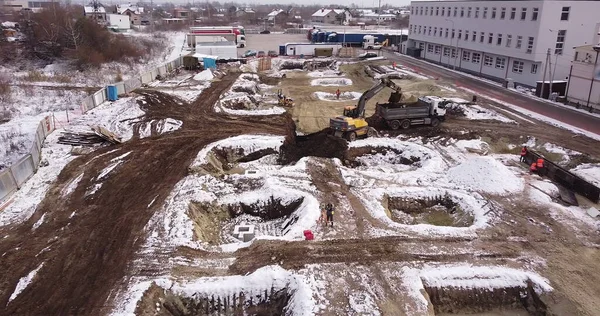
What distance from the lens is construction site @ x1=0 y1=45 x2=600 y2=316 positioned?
520 inches

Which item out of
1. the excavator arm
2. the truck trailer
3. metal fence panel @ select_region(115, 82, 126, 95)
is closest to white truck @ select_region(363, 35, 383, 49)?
the truck trailer

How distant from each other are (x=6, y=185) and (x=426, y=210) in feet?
64.3

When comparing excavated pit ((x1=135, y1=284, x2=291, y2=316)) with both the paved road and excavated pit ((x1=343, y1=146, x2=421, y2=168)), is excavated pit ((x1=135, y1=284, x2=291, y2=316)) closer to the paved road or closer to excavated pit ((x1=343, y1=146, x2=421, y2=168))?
excavated pit ((x1=343, y1=146, x2=421, y2=168))

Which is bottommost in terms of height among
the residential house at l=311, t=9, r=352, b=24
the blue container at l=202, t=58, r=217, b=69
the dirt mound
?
the dirt mound

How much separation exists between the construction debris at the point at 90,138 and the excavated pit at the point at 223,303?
1586cm

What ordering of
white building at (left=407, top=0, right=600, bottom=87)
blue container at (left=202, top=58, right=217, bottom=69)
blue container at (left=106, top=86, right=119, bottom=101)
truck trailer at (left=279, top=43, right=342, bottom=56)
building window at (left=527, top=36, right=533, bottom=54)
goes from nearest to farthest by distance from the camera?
blue container at (left=106, top=86, right=119, bottom=101), white building at (left=407, top=0, right=600, bottom=87), building window at (left=527, top=36, right=533, bottom=54), blue container at (left=202, top=58, right=217, bottom=69), truck trailer at (left=279, top=43, right=342, bottom=56)

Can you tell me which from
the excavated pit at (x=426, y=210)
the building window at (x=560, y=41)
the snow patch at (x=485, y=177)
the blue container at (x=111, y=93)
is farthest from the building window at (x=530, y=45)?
the blue container at (x=111, y=93)

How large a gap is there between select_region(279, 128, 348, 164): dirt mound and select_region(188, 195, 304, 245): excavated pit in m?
6.00

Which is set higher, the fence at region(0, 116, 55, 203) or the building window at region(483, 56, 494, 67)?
the building window at region(483, 56, 494, 67)

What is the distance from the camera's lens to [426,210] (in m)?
20.0

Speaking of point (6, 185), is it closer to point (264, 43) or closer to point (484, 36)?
point (484, 36)

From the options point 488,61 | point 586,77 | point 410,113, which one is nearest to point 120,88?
point 410,113

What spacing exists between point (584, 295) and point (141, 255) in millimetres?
14981

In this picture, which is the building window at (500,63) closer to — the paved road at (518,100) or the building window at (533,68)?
the paved road at (518,100)
